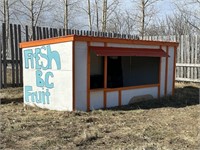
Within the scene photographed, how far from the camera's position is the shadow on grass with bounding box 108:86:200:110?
9.34 m

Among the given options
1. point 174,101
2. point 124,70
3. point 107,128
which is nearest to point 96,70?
point 124,70

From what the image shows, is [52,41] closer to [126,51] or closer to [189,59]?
[126,51]

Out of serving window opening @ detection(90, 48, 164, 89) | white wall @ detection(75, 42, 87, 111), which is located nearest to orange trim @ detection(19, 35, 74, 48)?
white wall @ detection(75, 42, 87, 111)

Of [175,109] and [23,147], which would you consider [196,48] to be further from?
[23,147]

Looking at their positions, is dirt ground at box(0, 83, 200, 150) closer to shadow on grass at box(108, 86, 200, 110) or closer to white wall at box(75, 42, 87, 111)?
shadow on grass at box(108, 86, 200, 110)

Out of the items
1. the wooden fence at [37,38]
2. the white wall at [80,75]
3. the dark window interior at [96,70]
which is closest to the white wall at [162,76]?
the dark window interior at [96,70]

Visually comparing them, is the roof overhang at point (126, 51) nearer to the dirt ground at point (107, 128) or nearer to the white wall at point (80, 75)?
the white wall at point (80, 75)

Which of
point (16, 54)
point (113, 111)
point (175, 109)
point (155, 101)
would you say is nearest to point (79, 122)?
point (113, 111)

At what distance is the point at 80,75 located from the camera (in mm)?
8438

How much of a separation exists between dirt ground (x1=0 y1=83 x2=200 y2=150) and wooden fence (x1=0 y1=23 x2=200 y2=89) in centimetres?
288

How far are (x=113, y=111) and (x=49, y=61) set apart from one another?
2.36 m

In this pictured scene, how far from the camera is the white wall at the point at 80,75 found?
8359 mm

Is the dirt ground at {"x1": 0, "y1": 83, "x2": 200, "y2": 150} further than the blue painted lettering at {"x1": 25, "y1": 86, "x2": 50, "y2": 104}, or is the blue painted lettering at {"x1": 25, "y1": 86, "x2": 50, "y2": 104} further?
the blue painted lettering at {"x1": 25, "y1": 86, "x2": 50, "y2": 104}

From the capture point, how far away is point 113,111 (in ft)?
27.9
